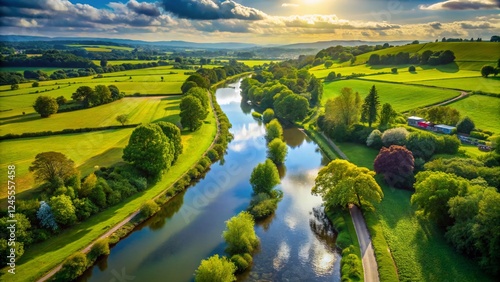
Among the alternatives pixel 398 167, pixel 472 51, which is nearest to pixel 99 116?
pixel 398 167

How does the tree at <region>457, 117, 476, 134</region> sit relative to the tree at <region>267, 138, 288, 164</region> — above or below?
above

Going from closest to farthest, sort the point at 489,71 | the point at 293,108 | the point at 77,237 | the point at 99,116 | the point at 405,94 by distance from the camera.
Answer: the point at 77,237, the point at 99,116, the point at 293,108, the point at 405,94, the point at 489,71

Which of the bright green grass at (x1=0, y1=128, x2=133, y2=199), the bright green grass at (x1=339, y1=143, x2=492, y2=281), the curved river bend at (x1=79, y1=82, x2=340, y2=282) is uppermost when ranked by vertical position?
the bright green grass at (x1=0, y1=128, x2=133, y2=199)

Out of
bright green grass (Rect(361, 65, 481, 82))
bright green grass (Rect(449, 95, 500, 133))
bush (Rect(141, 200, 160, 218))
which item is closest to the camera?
bush (Rect(141, 200, 160, 218))

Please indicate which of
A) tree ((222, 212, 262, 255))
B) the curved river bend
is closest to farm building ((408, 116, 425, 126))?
the curved river bend

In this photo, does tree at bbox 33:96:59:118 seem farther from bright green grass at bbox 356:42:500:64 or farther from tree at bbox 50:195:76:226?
bright green grass at bbox 356:42:500:64

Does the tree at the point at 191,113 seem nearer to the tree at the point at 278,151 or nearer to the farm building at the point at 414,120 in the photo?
the tree at the point at 278,151

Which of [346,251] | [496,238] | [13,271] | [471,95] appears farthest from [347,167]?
[471,95]

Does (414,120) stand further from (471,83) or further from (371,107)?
(471,83)
